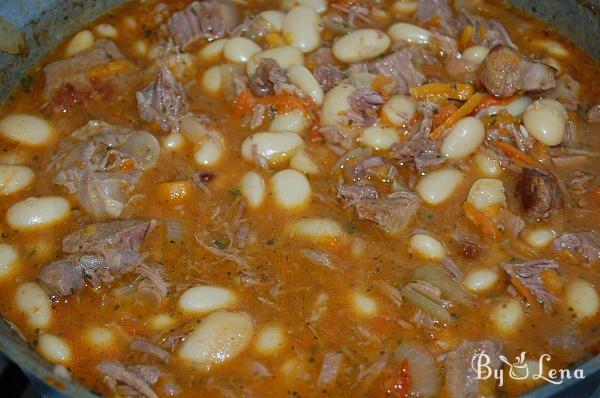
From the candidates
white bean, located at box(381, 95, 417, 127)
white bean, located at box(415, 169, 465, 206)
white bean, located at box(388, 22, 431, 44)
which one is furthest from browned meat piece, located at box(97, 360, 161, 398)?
white bean, located at box(388, 22, 431, 44)

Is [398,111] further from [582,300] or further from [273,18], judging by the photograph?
[582,300]

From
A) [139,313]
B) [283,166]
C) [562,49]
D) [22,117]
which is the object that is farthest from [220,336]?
[562,49]

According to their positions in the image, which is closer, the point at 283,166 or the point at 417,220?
A: the point at 417,220

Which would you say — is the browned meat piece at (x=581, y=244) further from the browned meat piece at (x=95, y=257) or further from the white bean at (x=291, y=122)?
the browned meat piece at (x=95, y=257)

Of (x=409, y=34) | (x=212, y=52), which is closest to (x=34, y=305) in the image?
(x=212, y=52)

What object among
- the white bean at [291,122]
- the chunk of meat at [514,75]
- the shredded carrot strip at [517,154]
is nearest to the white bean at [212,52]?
the white bean at [291,122]

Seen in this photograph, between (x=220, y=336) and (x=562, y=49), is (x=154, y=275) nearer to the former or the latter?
(x=220, y=336)
